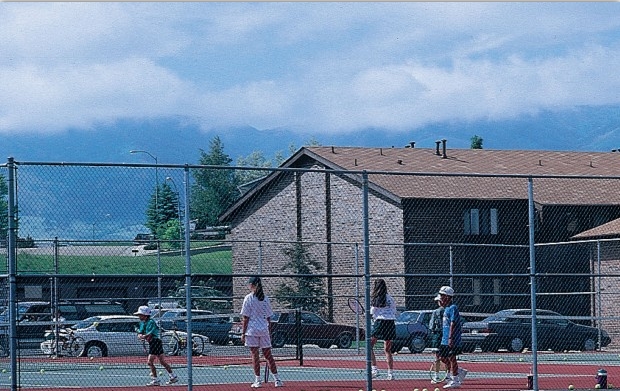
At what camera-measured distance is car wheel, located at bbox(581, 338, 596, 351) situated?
109ft

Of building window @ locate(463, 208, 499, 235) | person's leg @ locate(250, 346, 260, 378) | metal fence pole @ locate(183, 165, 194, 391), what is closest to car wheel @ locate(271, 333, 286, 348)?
person's leg @ locate(250, 346, 260, 378)

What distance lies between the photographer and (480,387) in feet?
63.4

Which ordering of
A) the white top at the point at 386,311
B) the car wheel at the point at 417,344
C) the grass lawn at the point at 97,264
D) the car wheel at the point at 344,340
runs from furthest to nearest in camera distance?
1. the car wheel at the point at 344,340
2. the car wheel at the point at 417,344
3. the grass lawn at the point at 97,264
4. the white top at the point at 386,311

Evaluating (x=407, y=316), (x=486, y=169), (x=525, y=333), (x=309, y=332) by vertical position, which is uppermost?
→ (x=486, y=169)

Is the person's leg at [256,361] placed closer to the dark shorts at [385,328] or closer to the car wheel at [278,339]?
the dark shorts at [385,328]

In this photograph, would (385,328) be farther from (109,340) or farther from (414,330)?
(414,330)

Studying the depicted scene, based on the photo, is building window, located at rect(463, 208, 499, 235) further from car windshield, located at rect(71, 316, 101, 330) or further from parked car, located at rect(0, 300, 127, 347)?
car windshield, located at rect(71, 316, 101, 330)

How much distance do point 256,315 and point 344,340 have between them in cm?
1334

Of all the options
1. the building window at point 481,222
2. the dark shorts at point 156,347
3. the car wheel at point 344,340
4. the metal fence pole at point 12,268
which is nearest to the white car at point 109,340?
the car wheel at point 344,340

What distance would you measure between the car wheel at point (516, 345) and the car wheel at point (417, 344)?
225cm

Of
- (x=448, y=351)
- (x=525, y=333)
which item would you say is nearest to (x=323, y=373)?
(x=448, y=351)

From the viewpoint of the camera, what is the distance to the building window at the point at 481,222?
44.1 metres

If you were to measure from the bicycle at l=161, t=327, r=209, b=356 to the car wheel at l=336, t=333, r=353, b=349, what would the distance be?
5104 mm

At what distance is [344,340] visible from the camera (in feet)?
105
